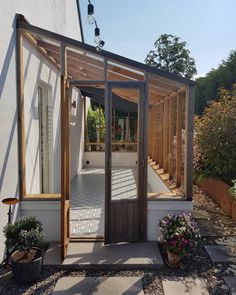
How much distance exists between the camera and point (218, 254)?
4445 millimetres

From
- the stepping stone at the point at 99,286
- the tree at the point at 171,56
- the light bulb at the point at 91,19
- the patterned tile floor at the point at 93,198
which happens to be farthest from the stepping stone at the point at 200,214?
the tree at the point at 171,56

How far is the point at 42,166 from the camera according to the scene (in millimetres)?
6160

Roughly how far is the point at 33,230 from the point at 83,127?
31.0 ft

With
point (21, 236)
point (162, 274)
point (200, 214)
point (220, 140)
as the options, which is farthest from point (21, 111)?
point (220, 140)

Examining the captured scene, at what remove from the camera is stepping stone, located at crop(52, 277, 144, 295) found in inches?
136

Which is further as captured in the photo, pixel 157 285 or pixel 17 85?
pixel 17 85

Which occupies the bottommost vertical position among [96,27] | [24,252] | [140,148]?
[24,252]

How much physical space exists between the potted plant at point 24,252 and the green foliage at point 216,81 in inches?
773

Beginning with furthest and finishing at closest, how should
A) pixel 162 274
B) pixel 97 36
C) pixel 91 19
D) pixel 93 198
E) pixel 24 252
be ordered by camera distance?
pixel 93 198 < pixel 97 36 < pixel 91 19 < pixel 162 274 < pixel 24 252

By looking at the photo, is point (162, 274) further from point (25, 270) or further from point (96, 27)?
point (96, 27)

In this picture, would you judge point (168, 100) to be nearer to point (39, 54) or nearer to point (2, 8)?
point (39, 54)

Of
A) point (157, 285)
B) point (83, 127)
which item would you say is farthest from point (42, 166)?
point (83, 127)

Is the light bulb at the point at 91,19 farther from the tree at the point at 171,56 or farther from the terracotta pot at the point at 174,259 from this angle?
the tree at the point at 171,56

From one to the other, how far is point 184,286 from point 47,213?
2438mm
